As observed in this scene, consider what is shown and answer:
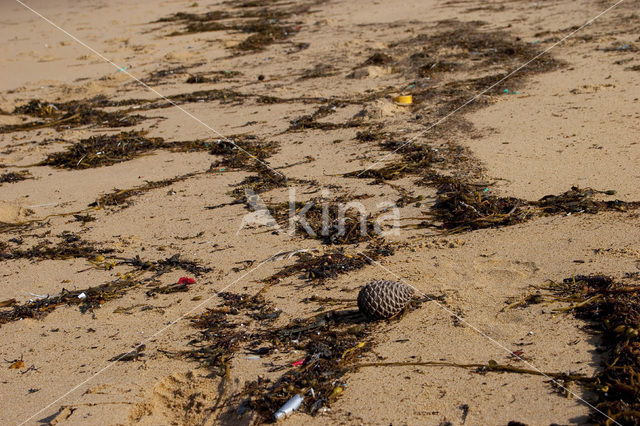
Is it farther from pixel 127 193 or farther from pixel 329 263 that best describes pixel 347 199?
pixel 127 193

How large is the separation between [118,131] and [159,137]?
70 centimetres

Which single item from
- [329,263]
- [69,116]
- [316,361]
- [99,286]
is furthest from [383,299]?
[69,116]

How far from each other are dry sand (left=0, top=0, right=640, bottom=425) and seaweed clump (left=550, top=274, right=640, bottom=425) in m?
0.09

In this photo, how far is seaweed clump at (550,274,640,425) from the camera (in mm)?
2424

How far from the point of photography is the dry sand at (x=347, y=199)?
2.81m

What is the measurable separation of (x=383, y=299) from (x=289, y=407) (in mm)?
801

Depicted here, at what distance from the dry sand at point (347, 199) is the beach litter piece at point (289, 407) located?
0.13ft

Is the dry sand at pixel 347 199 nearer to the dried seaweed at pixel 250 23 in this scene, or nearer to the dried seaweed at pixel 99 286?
the dried seaweed at pixel 99 286

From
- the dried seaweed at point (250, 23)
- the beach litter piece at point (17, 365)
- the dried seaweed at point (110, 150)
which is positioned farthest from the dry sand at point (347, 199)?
the dried seaweed at point (250, 23)

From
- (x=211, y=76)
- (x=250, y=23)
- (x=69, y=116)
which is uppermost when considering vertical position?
(x=250, y=23)

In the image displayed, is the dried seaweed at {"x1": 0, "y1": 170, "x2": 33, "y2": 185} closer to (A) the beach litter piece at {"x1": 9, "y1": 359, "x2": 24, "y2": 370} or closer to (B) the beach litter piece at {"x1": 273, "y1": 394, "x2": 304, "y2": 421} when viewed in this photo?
(A) the beach litter piece at {"x1": 9, "y1": 359, "x2": 24, "y2": 370}

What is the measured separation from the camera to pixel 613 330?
111 inches

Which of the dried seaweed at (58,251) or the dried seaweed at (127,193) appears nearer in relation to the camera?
the dried seaweed at (58,251)

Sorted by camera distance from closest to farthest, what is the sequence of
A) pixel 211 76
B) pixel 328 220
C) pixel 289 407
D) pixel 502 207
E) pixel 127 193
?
pixel 289 407 < pixel 502 207 < pixel 328 220 < pixel 127 193 < pixel 211 76
